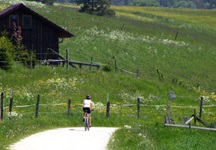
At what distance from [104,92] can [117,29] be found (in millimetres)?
47297

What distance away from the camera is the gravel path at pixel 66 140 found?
29.2 meters

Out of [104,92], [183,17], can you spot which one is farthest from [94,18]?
[104,92]

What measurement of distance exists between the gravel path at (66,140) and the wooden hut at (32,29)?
92.5ft

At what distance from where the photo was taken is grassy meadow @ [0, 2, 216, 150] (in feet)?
114

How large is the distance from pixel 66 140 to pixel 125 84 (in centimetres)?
2649

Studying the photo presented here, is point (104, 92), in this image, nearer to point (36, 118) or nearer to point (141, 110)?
point (141, 110)

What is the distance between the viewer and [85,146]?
98.4ft

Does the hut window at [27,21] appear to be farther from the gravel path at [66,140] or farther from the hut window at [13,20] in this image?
the gravel path at [66,140]

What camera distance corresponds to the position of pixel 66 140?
3188cm

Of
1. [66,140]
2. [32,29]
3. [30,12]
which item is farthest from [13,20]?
[66,140]

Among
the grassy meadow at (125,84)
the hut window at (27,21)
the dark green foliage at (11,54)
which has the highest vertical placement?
the hut window at (27,21)

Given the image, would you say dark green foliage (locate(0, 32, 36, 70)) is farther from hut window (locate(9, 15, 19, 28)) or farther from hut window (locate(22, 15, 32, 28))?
hut window (locate(22, 15, 32, 28))

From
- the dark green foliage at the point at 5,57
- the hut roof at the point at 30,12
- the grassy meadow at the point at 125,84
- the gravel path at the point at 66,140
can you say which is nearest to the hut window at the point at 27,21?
the hut roof at the point at 30,12

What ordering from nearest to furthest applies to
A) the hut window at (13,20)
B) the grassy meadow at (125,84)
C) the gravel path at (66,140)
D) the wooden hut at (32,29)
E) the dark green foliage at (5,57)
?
the gravel path at (66,140) → the grassy meadow at (125,84) → the dark green foliage at (5,57) → the wooden hut at (32,29) → the hut window at (13,20)
